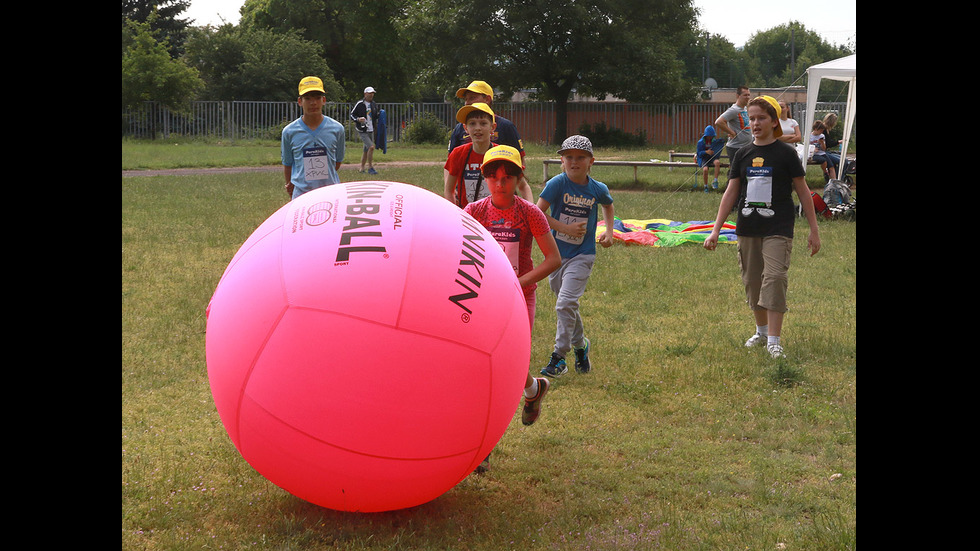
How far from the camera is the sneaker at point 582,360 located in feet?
24.7

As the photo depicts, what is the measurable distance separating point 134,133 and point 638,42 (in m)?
24.8

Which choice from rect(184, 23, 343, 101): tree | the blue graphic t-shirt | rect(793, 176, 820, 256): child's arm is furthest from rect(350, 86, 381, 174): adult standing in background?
rect(184, 23, 343, 101): tree

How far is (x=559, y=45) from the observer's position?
44.8m

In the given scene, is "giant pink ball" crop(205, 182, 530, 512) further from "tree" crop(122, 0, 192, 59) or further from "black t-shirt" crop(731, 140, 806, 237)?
"tree" crop(122, 0, 192, 59)

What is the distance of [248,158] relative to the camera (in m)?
30.9

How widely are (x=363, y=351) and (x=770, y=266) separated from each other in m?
5.12

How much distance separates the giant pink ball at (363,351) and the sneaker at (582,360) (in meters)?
3.22

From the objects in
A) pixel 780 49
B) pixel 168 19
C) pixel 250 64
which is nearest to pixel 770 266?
pixel 250 64

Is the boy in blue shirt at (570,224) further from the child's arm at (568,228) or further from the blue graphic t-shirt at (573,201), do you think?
the child's arm at (568,228)

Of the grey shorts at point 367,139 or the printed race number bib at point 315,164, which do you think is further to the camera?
the grey shorts at point 367,139

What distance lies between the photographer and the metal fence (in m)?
40.7

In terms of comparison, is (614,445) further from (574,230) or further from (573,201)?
(573,201)

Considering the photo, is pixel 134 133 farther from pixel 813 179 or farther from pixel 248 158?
pixel 813 179

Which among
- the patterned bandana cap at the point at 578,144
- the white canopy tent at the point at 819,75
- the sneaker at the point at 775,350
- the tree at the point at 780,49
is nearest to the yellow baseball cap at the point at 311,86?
the patterned bandana cap at the point at 578,144
